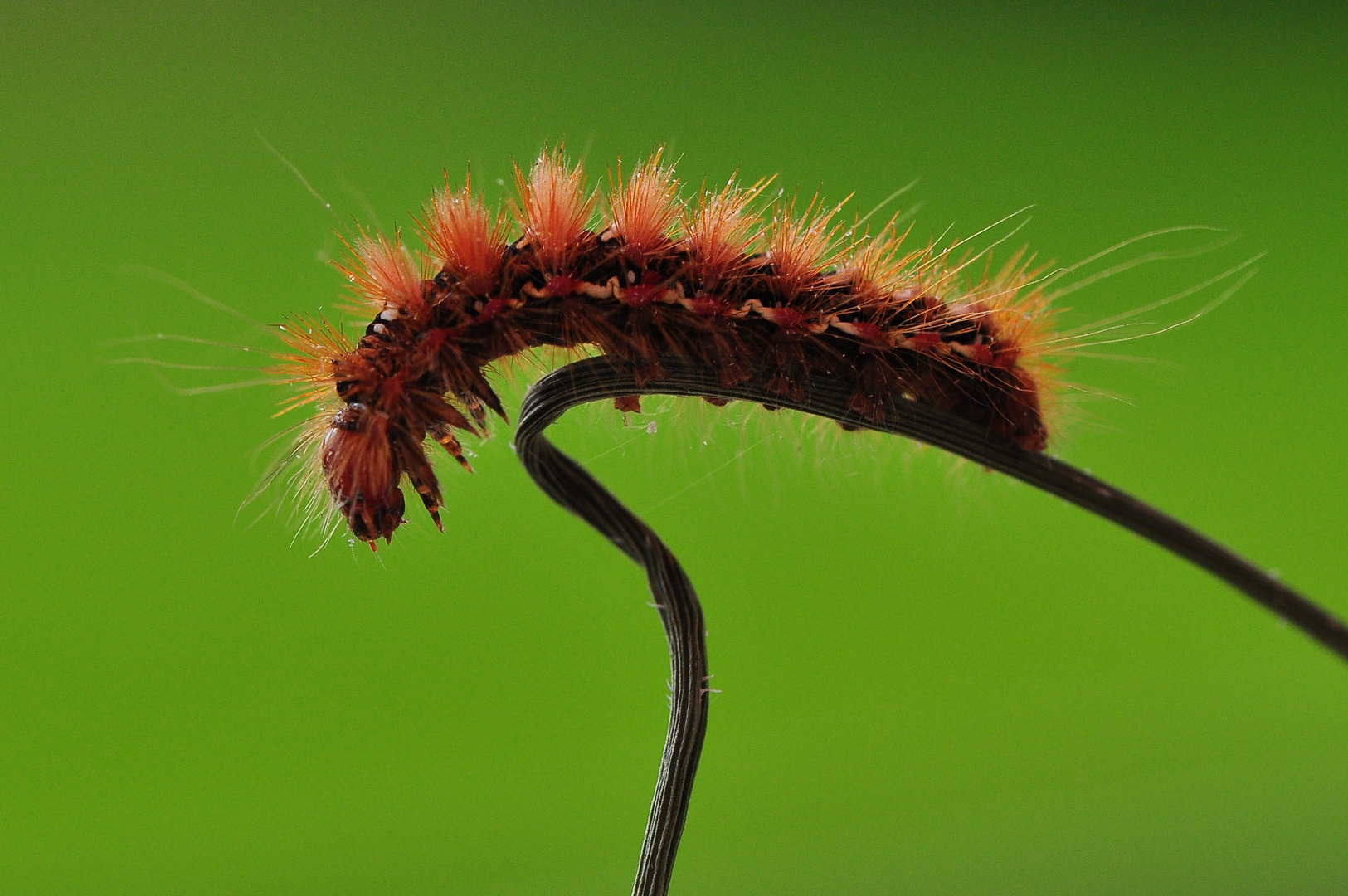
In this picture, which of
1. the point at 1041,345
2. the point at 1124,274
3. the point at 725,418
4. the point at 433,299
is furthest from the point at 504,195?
the point at 1124,274

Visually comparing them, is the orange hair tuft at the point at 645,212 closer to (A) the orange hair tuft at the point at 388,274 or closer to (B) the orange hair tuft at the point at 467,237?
(B) the orange hair tuft at the point at 467,237

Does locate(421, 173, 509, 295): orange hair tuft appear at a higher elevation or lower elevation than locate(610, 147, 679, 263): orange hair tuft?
lower

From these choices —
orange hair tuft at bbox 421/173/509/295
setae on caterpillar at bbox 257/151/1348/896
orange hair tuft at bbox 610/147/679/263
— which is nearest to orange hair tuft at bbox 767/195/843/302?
setae on caterpillar at bbox 257/151/1348/896

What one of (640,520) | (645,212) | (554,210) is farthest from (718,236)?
(640,520)

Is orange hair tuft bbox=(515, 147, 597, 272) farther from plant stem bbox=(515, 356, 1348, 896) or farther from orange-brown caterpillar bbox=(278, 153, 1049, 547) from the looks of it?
Result: plant stem bbox=(515, 356, 1348, 896)

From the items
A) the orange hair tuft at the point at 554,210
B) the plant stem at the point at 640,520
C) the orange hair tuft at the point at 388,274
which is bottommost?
the plant stem at the point at 640,520

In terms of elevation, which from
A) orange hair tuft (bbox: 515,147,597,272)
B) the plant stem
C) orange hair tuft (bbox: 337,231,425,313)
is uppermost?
orange hair tuft (bbox: 515,147,597,272)

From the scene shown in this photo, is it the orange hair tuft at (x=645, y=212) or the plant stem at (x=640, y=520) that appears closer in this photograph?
the plant stem at (x=640, y=520)

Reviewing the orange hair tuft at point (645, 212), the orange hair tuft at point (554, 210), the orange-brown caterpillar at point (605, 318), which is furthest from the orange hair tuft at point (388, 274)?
the orange hair tuft at point (645, 212)
